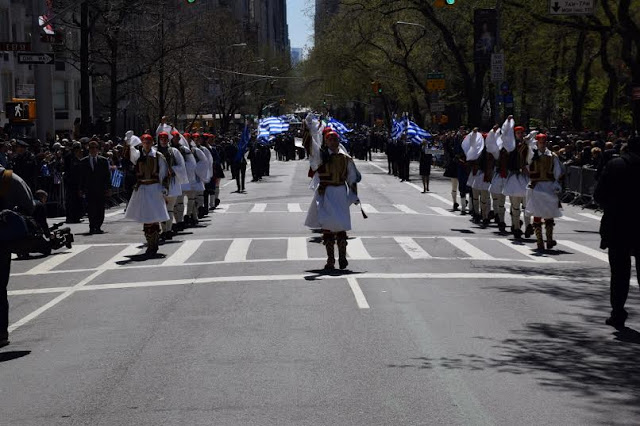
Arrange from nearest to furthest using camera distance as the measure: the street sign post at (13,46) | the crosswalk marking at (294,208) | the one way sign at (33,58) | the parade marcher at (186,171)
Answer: the parade marcher at (186,171) → the street sign post at (13,46) → the one way sign at (33,58) → the crosswalk marking at (294,208)

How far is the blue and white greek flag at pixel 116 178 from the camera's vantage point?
33156mm

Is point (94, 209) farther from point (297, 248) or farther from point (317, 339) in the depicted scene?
point (317, 339)

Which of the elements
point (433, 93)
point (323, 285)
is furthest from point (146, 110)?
point (323, 285)

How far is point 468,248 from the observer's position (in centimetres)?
1992

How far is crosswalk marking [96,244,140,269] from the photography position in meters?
18.0

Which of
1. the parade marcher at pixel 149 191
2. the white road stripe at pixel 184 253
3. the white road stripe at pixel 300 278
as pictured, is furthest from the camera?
the parade marcher at pixel 149 191

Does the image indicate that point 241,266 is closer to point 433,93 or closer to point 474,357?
point 474,357

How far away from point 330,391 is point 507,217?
20.5m

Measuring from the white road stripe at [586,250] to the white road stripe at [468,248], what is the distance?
1798 mm

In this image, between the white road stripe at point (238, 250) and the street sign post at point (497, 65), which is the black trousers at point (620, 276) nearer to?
the white road stripe at point (238, 250)

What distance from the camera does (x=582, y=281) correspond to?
15.4m

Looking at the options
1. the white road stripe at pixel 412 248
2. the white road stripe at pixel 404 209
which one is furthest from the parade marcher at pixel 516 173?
the white road stripe at pixel 404 209

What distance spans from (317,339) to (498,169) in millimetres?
12855

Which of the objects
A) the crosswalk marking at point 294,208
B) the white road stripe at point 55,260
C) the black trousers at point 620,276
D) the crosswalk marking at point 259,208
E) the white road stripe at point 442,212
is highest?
the black trousers at point 620,276
